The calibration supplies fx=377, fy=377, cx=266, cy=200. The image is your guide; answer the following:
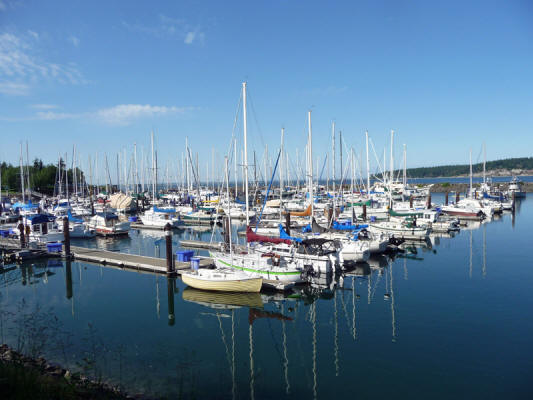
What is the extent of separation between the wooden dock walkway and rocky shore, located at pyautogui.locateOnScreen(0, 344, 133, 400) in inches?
564

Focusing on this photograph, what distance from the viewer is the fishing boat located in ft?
75.4

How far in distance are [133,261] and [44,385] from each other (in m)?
20.1

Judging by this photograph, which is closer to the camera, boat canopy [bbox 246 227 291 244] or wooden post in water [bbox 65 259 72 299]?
wooden post in water [bbox 65 259 72 299]

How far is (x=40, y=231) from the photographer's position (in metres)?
39.1

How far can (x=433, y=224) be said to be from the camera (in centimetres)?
4781

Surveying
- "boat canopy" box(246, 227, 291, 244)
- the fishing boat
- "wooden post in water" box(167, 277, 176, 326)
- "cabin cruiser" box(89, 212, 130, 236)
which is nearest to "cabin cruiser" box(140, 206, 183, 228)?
"cabin cruiser" box(89, 212, 130, 236)

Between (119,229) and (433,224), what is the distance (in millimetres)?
39822

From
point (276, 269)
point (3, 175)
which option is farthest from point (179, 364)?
point (3, 175)

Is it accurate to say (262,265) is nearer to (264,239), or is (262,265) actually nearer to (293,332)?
(264,239)

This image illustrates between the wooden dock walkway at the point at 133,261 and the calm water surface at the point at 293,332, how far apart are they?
2.48 ft

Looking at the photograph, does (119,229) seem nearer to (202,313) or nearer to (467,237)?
(202,313)

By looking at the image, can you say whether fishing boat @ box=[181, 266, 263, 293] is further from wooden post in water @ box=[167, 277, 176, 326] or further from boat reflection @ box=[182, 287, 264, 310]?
wooden post in water @ box=[167, 277, 176, 326]

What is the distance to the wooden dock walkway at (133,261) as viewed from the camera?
2800 centimetres

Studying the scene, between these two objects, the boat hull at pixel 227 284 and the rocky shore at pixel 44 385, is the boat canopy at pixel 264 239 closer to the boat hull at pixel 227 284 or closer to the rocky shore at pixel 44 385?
the boat hull at pixel 227 284
